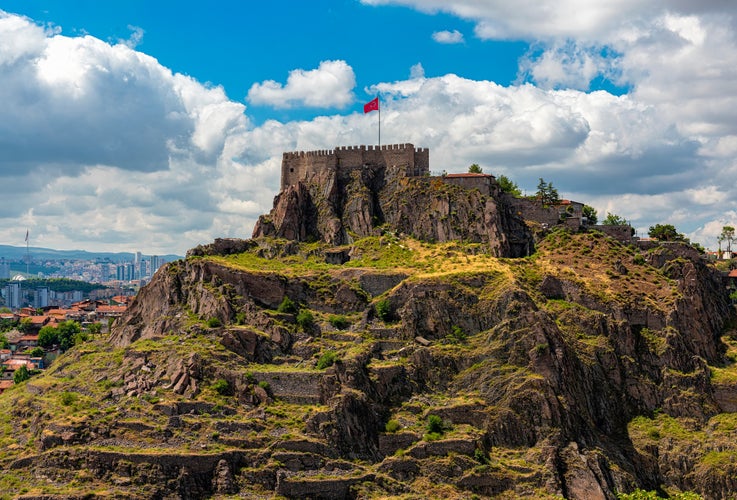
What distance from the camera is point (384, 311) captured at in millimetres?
107375

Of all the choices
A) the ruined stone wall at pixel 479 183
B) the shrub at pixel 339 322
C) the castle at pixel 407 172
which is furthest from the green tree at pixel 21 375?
the ruined stone wall at pixel 479 183

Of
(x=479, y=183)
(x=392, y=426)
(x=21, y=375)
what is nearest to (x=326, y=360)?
(x=392, y=426)

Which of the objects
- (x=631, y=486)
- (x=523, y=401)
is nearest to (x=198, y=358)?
(x=523, y=401)

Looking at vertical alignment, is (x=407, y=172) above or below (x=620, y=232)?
above

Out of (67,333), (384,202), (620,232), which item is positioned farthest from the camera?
(67,333)

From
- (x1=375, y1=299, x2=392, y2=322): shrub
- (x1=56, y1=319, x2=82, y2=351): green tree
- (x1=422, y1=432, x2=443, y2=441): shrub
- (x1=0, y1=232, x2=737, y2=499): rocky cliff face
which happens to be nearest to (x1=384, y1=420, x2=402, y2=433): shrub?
(x1=0, y1=232, x2=737, y2=499): rocky cliff face

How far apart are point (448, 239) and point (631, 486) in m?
41.3

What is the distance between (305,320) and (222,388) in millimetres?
14305

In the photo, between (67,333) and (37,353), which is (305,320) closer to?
(37,353)

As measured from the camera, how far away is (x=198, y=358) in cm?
9738

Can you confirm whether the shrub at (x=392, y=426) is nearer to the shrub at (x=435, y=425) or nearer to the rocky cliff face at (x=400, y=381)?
the rocky cliff face at (x=400, y=381)

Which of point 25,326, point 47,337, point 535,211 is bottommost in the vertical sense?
point 47,337

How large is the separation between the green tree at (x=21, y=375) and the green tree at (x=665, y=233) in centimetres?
9449

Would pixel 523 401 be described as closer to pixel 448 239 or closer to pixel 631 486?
pixel 631 486
